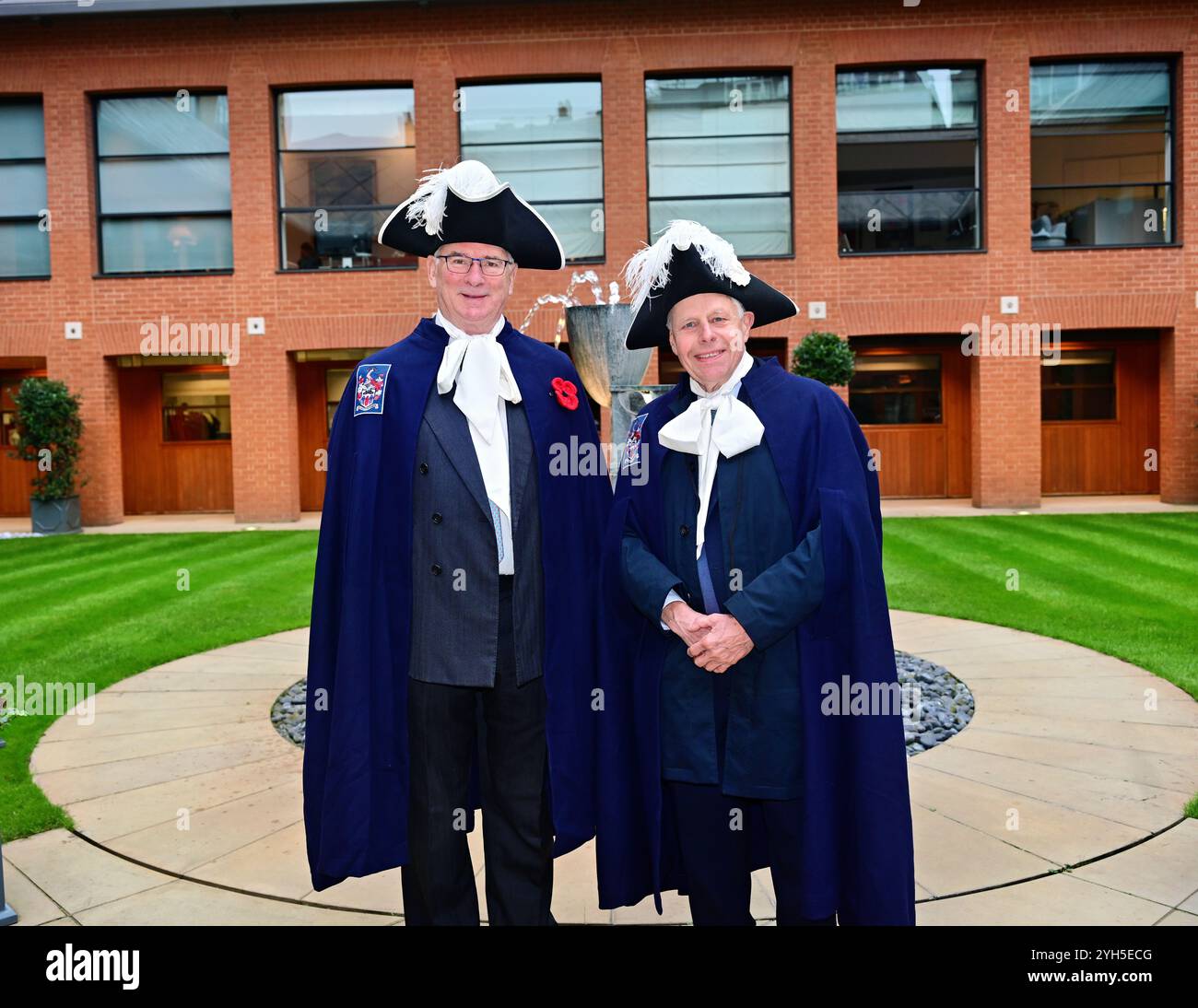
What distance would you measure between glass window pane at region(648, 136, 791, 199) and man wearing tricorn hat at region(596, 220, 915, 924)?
605 inches

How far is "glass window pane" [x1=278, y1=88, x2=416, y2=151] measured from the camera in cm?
1762

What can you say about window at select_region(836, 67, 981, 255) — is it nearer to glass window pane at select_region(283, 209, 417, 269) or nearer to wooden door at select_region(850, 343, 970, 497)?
wooden door at select_region(850, 343, 970, 497)

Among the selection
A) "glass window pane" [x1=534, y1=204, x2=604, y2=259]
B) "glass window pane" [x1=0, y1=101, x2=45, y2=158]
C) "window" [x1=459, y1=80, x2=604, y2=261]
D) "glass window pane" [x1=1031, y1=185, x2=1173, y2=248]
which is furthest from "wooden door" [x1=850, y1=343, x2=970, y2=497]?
"glass window pane" [x1=0, y1=101, x2=45, y2=158]

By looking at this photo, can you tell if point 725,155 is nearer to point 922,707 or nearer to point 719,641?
point 922,707

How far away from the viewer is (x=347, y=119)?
17.7 meters

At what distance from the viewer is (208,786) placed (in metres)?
4.89

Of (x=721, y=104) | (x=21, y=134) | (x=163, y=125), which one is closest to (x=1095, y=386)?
(x=721, y=104)

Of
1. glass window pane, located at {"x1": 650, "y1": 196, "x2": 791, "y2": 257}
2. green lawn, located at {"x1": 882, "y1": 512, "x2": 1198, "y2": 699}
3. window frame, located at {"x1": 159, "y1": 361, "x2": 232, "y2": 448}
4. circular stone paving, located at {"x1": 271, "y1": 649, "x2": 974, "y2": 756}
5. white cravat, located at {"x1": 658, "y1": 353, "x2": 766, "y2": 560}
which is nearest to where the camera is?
white cravat, located at {"x1": 658, "y1": 353, "x2": 766, "y2": 560}

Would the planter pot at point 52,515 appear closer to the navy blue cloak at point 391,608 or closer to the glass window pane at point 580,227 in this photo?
the glass window pane at point 580,227

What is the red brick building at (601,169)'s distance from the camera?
16.9 meters

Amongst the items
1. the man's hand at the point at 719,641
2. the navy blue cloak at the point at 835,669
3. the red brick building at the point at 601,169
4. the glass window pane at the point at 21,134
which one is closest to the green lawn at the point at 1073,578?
the red brick building at the point at 601,169

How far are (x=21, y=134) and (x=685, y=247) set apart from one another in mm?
19302

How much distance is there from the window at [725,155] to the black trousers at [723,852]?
15.5 m

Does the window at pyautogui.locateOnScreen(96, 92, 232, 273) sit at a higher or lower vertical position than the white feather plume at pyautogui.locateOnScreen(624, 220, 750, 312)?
higher
